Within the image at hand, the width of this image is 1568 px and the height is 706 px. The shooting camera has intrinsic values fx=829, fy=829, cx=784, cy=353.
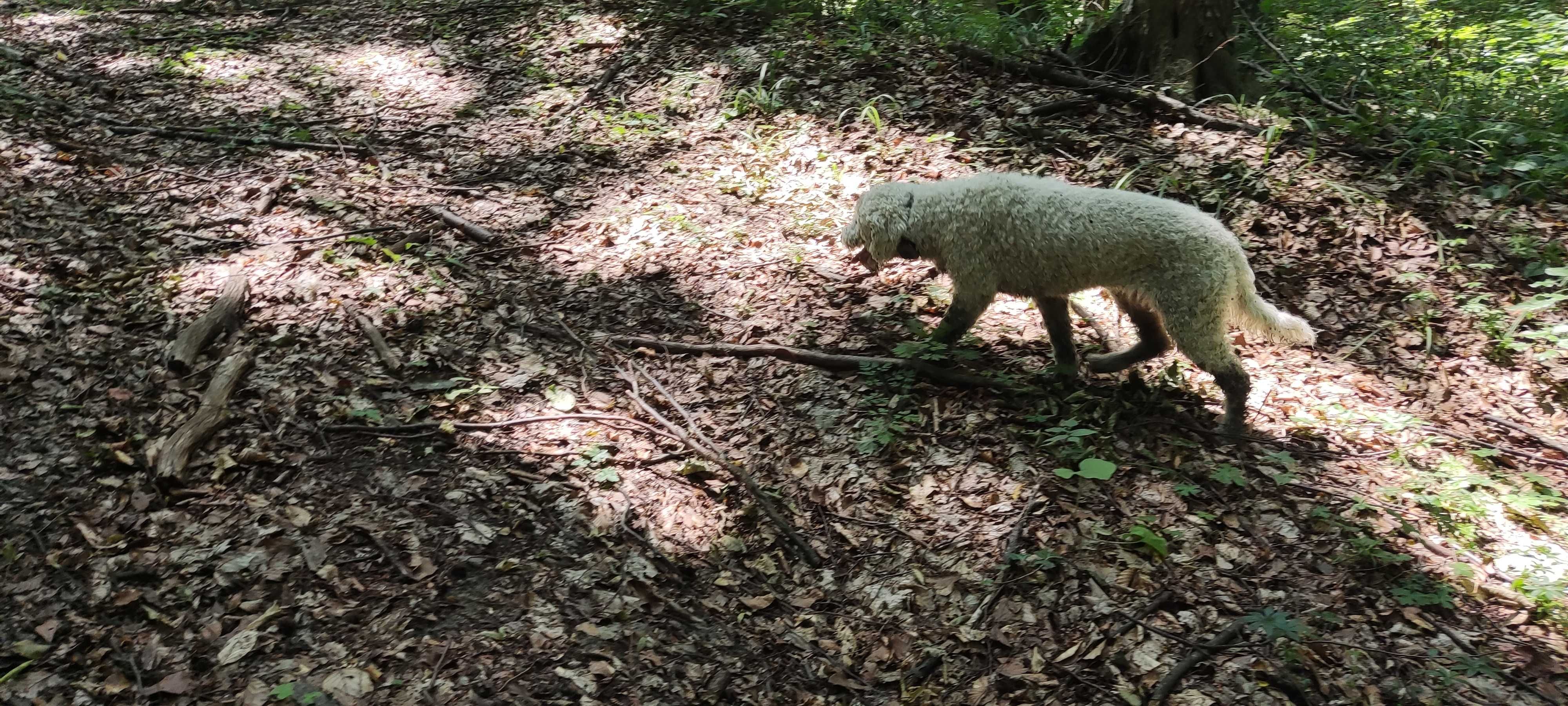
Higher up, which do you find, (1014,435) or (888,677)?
(1014,435)

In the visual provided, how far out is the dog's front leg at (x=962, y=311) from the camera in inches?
206

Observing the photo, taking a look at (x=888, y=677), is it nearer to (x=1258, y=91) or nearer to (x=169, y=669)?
(x=169, y=669)

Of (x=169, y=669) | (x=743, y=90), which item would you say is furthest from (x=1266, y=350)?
(x=169, y=669)

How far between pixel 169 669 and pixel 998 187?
4.83 metres

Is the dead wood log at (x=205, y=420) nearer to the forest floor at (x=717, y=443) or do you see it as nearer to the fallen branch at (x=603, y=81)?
the forest floor at (x=717, y=443)

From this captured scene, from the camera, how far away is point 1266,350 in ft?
18.4

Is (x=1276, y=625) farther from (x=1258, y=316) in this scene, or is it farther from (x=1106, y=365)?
(x=1106, y=365)

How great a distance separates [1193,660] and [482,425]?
394 centimetres

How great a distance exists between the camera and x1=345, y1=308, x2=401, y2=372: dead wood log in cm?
526

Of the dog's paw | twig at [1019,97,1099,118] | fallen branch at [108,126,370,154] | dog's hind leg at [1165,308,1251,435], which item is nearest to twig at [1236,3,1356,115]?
twig at [1019,97,1099,118]

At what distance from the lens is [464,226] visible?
6.67 meters

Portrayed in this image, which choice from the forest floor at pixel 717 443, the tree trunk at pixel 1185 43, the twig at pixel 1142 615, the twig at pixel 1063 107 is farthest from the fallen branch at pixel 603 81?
the twig at pixel 1142 615

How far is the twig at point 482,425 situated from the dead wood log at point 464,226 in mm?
2199

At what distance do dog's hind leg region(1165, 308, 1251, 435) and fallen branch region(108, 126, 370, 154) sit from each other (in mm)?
7072
